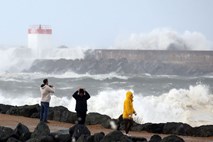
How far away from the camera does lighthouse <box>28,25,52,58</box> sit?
56.6 metres

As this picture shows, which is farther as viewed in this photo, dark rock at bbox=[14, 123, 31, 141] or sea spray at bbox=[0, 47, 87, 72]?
sea spray at bbox=[0, 47, 87, 72]

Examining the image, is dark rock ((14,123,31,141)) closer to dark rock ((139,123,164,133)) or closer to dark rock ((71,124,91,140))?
dark rock ((71,124,91,140))

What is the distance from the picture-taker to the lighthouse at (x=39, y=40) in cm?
5660

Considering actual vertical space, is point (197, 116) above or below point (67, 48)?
below

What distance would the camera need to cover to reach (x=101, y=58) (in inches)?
2506

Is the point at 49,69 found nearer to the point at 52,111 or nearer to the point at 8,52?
the point at 8,52

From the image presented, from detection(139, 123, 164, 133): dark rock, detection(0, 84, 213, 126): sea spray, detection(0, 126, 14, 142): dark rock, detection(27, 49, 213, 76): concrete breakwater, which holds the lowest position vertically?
detection(0, 126, 14, 142): dark rock

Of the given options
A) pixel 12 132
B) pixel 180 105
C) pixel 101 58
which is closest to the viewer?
pixel 12 132

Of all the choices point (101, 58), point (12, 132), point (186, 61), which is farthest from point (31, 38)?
point (12, 132)

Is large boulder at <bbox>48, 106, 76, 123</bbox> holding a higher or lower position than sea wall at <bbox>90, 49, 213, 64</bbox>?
lower

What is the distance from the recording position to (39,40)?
58.6 m

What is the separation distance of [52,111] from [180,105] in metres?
8.66

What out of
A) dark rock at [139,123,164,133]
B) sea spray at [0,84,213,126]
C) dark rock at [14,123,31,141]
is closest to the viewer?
dark rock at [14,123,31,141]

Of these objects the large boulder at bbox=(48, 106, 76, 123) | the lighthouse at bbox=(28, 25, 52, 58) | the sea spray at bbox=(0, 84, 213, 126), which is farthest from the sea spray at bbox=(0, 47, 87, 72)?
the large boulder at bbox=(48, 106, 76, 123)
